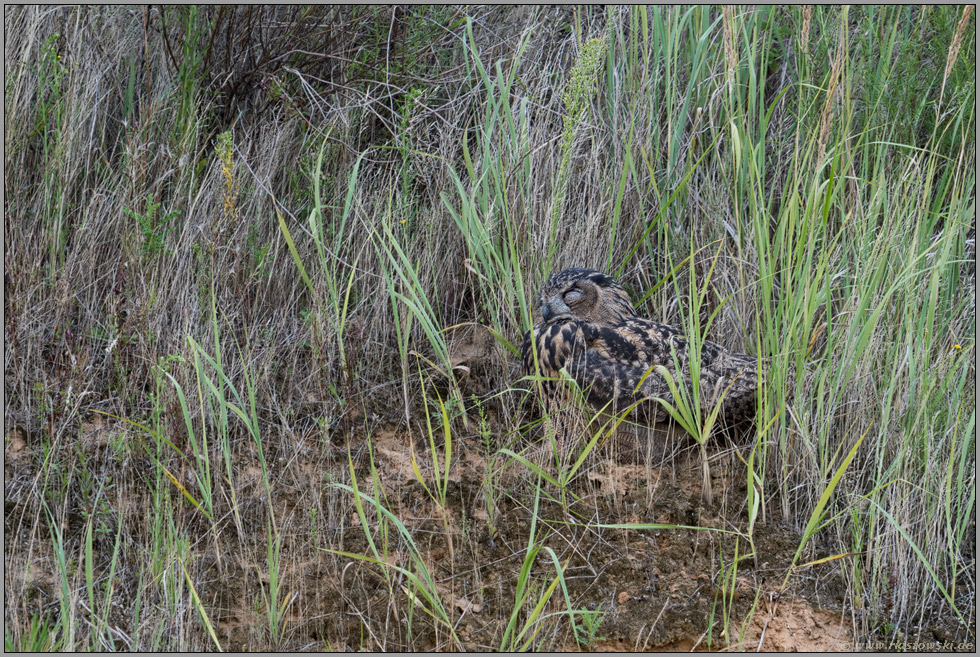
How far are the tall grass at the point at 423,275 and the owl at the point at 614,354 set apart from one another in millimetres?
131

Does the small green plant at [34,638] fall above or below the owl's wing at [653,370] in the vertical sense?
below

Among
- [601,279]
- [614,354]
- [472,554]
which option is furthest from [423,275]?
[472,554]

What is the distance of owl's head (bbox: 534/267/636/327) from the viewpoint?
3398mm

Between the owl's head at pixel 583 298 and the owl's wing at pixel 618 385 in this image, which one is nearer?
the owl's wing at pixel 618 385

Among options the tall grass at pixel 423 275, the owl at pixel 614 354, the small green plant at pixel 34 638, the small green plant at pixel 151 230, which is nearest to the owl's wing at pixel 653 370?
the owl at pixel 614 354

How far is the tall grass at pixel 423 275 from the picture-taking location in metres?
2.70

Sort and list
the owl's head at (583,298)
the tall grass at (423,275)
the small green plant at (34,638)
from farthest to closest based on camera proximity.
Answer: the owl's head at (583,298), the tall grass at (423,275), the small green plant at (34,638)

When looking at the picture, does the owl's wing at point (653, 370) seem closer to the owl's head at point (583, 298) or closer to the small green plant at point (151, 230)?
the owl's head at point (583, 298)

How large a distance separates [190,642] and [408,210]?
1.87 metres

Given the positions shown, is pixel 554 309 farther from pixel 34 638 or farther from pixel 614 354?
pixel 34 638

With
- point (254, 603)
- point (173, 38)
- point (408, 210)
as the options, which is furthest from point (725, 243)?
point (173, 38)

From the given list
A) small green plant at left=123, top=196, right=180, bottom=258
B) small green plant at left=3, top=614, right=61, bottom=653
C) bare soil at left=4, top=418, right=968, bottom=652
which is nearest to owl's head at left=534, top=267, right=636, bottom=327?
bare soil at left=4, top=418, right=968, bottom=652

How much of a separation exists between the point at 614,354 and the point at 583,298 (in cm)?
27

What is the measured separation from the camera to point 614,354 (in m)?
3.31
